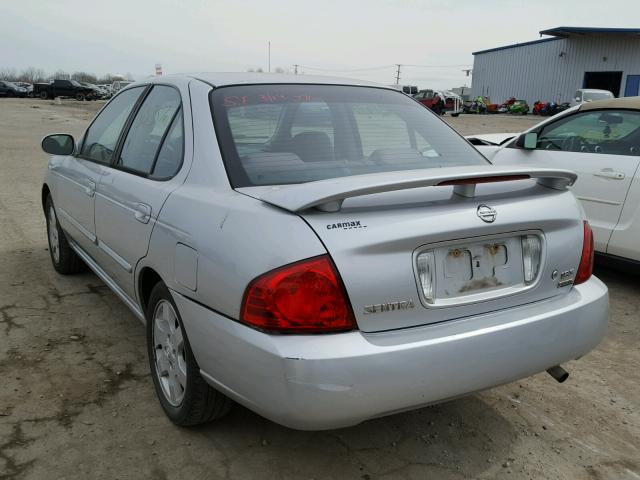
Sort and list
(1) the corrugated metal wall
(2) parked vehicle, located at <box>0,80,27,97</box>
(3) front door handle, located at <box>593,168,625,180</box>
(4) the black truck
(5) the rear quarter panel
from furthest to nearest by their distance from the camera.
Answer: (2) parked vehicle, located at <box>0,80,27,97</box> < (4) the black truck < (1) the corrugated metal wall < (3) front door handle, located at <box>593,168,625,180</box> < (5) the rear quarter panel

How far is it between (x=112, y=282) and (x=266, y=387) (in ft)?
5.99

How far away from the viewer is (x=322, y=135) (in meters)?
2.82

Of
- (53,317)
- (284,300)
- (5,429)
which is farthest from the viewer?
(53,317)

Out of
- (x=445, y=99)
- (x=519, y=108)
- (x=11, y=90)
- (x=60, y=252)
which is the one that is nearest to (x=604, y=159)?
(x=60, y=252)

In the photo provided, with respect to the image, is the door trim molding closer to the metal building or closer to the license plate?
the license plate

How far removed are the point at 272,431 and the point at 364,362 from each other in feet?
3.18

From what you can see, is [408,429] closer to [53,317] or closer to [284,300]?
[284,300]

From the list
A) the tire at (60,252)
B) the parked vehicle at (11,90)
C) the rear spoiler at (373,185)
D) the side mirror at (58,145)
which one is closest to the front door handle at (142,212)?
the rear spoiler at (373,185)

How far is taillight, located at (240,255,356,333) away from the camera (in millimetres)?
1954

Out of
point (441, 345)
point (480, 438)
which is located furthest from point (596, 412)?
point (441, 345)

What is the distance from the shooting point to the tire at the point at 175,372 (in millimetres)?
2469

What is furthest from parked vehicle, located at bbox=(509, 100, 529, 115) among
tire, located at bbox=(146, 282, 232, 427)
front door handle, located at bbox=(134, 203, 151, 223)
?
tire, located at bbox=(146, 282, 232, 427)

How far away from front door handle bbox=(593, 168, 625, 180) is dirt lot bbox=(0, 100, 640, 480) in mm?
1417

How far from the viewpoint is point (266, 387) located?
200 cm
